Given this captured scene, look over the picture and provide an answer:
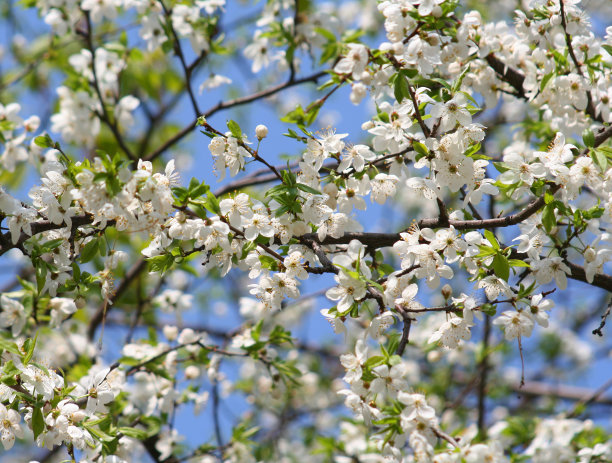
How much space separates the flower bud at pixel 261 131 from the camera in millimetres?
2600

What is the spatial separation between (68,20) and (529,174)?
11.2 ft

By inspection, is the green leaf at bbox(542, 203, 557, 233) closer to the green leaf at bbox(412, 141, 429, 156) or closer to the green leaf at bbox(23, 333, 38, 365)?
the green leaf at bbox(412, 141, 429, 156)

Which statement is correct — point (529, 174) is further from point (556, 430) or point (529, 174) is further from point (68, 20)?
point (68, 20)

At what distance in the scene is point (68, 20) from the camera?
4469 millimetres

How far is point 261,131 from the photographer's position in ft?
8.55


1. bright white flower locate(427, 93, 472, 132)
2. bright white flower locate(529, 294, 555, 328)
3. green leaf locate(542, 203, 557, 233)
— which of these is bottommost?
bright white flower locate(529, 294, 555, 328)

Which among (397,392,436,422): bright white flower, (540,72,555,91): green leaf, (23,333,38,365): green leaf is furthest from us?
(540,72,555,91): green leaf

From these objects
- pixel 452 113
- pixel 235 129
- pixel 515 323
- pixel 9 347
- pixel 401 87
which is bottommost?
pixel 9 347

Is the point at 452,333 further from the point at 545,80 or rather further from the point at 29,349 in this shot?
the point at 29,349

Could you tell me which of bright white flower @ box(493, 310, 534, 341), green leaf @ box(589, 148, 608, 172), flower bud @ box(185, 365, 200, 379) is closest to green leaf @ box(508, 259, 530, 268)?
bright white flower @ box(493, 310, 534, 341)

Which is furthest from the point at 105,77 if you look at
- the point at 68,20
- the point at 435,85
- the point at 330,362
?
the point at 330,362

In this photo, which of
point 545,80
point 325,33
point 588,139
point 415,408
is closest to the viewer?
point 415,408

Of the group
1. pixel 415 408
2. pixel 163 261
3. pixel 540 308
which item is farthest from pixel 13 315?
pixel 540 308

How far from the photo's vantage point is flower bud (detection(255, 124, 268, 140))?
260 centimetres
